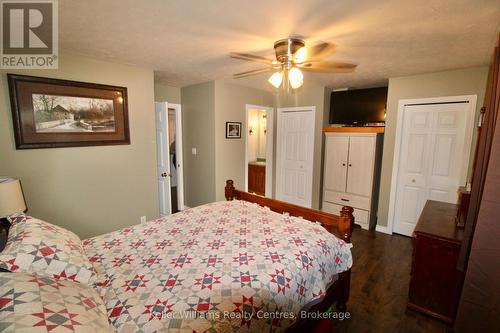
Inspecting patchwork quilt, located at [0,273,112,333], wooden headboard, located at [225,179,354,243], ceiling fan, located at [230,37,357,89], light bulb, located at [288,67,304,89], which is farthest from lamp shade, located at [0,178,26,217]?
light bulb, located at [288,67,304,89]

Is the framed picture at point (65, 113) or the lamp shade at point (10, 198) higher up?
the framed picture at point (65, 113)

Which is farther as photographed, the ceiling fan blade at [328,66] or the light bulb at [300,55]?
the light bulb at [300,55]

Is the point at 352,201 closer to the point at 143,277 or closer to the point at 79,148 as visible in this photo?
the point at 143,277

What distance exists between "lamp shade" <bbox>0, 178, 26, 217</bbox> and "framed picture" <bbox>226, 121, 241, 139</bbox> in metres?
2.73

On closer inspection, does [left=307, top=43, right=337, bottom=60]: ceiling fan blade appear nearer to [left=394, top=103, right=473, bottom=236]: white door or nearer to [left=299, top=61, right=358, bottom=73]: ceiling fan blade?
[left=299, top=61, right=358, bottom=73]: ceiling fan blade

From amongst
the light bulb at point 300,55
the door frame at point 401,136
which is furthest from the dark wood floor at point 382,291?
the light bulb at point 300,55

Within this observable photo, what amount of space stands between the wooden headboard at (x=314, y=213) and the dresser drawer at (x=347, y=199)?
5.48 feet

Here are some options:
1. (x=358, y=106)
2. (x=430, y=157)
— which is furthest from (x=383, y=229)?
(x=358, y=106)

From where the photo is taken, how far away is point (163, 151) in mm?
3773

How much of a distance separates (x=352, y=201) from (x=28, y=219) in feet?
13.0

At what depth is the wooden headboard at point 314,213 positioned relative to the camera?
192cm

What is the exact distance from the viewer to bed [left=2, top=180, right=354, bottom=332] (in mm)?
1070

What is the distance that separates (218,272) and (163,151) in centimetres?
287

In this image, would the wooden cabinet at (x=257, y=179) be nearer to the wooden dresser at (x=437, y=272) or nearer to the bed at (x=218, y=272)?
the bed at (x=218, y=272)
